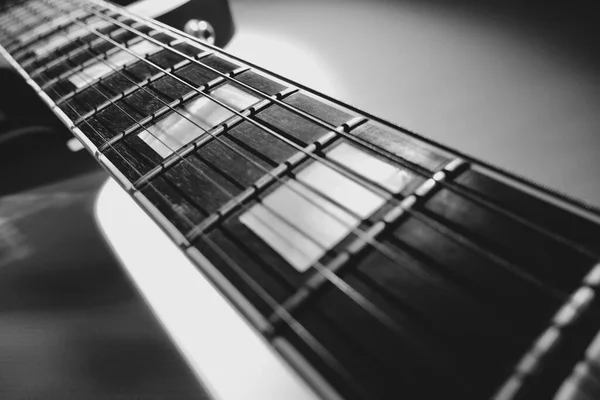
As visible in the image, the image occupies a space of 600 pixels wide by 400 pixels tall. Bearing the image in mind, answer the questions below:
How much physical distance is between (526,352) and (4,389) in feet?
2.16

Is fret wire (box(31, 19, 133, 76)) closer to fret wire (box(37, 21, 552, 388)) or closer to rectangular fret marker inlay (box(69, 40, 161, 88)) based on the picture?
rectangular fret marker inlay (box(69, 40, 161, 88))

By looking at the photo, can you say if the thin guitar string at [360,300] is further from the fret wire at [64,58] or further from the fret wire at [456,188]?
the fret wire at [64,58]

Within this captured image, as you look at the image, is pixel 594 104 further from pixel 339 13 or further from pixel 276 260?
pixel 339 13

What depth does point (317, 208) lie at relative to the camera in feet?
→ 1.57

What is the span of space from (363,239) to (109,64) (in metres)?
0.76

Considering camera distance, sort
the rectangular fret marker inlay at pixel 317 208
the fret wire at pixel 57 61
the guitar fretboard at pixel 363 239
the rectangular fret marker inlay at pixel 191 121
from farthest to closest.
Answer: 1. the fret wire at pixel 57 61
2. the rectangular fret marker inlay at pixel 191 121
3. the rectangular fret marker inlay at pixel 317 208
4. the guitar fretboard at pixel 363 239

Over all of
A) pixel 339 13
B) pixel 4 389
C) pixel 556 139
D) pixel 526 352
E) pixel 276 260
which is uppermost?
pixel 339 13

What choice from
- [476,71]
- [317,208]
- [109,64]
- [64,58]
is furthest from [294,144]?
[64,58]

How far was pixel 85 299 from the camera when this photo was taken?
626 millimetres

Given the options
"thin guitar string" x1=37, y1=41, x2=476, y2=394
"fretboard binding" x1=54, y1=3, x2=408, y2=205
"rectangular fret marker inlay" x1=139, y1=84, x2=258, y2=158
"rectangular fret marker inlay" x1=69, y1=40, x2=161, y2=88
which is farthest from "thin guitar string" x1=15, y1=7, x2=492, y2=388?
"rectangular fret marker inlay" x1=69, y1=40, x2=161, y2=88

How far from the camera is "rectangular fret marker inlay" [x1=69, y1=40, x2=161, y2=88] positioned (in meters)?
0.87

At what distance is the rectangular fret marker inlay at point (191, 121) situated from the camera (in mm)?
645

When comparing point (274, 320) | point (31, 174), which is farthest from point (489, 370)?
point (31, 174)

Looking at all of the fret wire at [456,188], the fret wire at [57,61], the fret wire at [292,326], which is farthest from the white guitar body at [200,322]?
the fret wire at [57,61]
